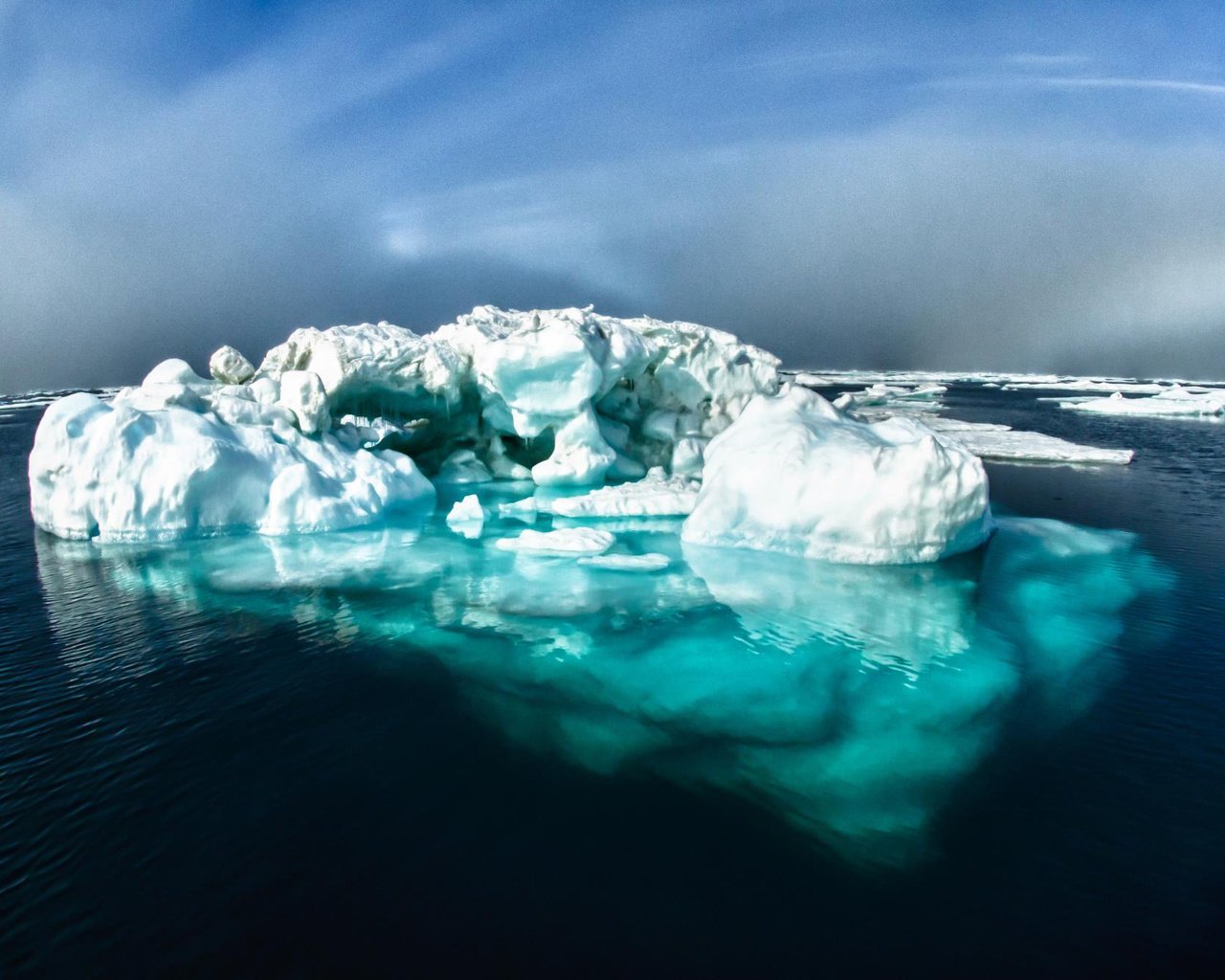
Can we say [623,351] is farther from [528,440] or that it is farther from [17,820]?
[17,820]

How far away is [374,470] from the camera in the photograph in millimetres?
20938

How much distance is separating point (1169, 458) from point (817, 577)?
25.4 m

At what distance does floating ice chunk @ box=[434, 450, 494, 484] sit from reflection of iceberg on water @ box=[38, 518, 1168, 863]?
8.66 metres

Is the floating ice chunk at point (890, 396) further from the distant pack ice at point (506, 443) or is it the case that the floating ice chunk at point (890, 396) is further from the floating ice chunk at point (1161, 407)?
the distant pack ice at point (506, 443)

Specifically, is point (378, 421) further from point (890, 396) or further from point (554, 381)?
point (890, 396)

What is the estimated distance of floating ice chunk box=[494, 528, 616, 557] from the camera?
1666 cm

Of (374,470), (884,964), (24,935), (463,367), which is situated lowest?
(884,964)

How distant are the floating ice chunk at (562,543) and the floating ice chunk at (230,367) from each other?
12.1m

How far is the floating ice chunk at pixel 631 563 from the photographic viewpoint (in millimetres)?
15141

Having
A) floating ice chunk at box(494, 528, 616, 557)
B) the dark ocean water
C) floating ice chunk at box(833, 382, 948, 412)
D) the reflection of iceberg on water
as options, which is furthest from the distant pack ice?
floating ice chunk at box(833, 382, 948, 412)

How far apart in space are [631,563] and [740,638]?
14.5ft

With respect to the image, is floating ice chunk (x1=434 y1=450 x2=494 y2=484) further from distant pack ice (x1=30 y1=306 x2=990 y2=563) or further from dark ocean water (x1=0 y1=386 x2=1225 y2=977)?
dark ocean water (x1=0 y1=386 x2=1225 y2=977)

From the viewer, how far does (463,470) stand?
2725cm

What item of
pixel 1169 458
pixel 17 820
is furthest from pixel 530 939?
pixel 1169 458
